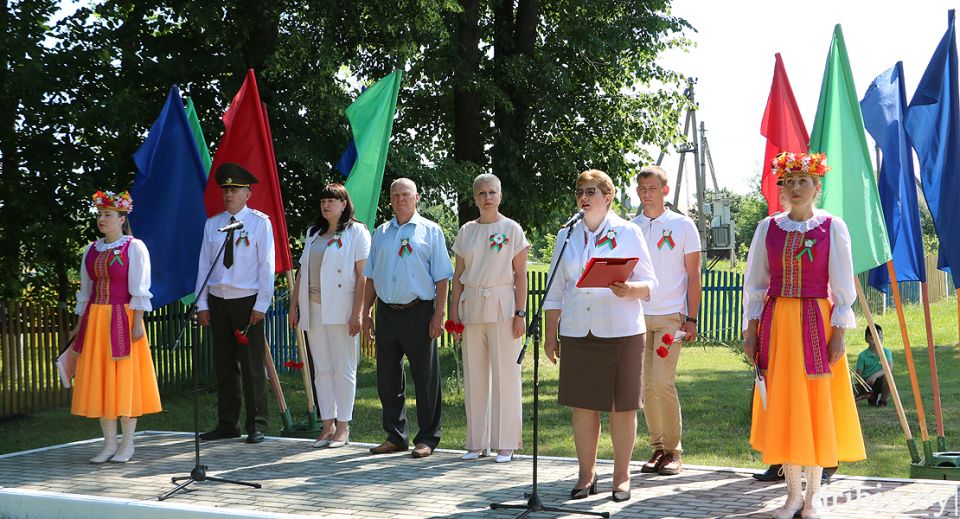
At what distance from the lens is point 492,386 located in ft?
25.9

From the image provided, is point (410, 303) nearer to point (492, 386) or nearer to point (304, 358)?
point (492, 386)

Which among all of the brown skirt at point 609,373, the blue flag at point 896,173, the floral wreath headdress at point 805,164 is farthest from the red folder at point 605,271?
the blue flag at point 896,173

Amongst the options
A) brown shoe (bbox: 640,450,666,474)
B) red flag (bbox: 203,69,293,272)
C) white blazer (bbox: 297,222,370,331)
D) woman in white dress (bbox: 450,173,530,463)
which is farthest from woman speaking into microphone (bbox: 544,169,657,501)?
red flag (bbox: 203,69,293,272)

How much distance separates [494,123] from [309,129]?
17.5 ft

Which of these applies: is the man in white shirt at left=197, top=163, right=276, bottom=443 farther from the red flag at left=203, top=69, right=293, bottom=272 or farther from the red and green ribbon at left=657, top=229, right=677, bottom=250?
the red and green ribbon at left=657, top=229, right=677, bottom=250

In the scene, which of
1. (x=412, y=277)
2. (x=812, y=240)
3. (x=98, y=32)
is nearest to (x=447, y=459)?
(x=412, y=277)

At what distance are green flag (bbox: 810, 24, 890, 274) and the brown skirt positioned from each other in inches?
69.5

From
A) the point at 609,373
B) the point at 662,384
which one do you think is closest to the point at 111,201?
the point at 609,373

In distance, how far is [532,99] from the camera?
60.8 ft

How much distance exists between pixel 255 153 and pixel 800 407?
18.0 ft

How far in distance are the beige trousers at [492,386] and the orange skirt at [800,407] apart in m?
2.27

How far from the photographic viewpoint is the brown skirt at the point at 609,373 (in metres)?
6.34

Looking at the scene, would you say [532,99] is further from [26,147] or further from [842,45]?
[842,45]

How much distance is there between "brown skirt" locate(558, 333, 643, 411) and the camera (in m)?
6.34
